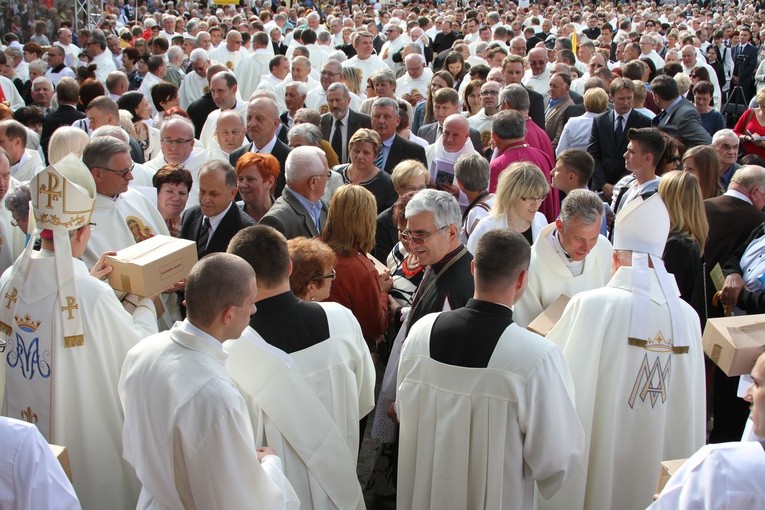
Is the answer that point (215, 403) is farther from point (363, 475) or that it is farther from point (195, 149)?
point (195, 149)

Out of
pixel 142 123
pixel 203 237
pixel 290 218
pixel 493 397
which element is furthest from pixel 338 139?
pixel 493 397

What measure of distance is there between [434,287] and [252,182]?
2.00 metres

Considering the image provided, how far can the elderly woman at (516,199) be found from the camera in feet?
15.9

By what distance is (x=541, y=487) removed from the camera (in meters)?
3.30

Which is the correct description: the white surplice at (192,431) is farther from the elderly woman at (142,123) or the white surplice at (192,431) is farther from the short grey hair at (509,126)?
the elderly woman at (142,123)

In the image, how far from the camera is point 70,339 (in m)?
3.65

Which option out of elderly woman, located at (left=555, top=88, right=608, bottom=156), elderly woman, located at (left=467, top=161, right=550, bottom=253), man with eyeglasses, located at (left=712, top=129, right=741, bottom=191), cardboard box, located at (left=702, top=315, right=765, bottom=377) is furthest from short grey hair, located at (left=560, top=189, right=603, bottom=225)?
elderly woman, located at (left=555, top=88, right=608, bottom=156)

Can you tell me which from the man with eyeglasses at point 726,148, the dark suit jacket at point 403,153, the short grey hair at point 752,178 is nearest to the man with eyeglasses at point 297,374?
the short grey hair at point 752,178

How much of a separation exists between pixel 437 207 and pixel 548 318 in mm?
765

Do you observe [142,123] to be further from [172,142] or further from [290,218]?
[290,218]

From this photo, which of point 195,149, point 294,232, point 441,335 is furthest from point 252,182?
point 441,335

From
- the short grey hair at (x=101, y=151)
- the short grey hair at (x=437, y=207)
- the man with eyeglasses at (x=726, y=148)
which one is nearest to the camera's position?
the short grey hair at (x=437, y=207)

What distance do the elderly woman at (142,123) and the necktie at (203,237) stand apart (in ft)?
9.87

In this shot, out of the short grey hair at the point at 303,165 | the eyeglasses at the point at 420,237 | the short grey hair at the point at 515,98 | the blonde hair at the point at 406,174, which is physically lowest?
the eyeglasses at the point at 420,237
